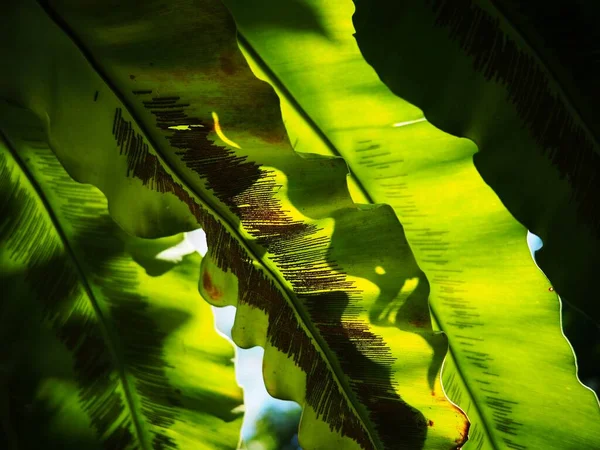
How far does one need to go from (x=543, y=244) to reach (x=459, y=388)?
9.0 inches

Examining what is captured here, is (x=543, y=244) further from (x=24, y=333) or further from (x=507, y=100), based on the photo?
(x=24, y=333)

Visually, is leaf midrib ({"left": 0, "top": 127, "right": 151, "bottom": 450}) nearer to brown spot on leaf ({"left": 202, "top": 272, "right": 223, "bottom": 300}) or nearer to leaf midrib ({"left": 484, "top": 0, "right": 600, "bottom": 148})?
brown spot on leaf ({"left": 202, "top": 272, "right": 223, "bottom": 300})

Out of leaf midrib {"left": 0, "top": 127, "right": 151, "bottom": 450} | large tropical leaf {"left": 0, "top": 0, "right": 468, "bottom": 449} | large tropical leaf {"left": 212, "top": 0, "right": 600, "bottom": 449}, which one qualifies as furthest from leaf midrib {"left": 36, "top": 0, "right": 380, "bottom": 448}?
leaf midrib {"left": 0, "top": 127, "right": 151, "bottom": 450}

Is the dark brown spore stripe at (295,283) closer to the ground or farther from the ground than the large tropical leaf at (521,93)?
closer to the ground

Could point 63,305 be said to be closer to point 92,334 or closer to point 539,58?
point 92,334

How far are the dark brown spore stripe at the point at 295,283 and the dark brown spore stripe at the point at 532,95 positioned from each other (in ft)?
0.56

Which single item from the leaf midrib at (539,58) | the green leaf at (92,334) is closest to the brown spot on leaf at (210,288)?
the green leaf at (92,334)

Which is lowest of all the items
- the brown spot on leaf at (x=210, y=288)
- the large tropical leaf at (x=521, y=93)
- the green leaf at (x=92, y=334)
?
the green leaf at (x=92, y=334)

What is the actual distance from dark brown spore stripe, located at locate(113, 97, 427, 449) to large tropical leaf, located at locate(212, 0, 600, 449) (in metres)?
0.14

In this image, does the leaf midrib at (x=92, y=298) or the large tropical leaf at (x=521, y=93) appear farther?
the leaf midrib at (x=92, y=298)

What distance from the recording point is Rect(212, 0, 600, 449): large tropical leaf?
0.57 m

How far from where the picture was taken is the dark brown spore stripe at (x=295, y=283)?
413 millimetres

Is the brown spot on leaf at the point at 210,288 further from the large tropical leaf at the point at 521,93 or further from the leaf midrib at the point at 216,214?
the large tropical leaf at the point at 521,93

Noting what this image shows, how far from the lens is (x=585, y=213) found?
0.41 metres
